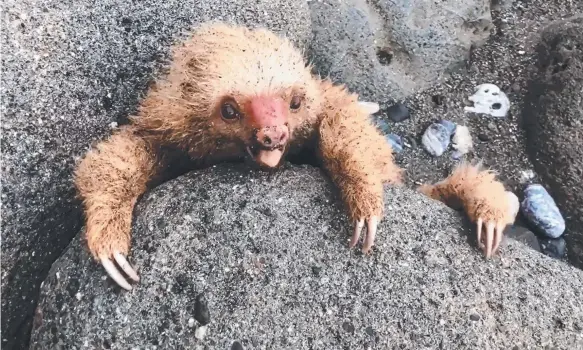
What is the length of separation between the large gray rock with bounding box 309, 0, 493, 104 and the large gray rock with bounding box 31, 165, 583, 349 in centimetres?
130

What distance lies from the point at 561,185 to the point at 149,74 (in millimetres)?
1947

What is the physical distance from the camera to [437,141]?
3.73m

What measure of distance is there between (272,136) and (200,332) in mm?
612

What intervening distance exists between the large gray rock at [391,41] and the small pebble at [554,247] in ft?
3.26

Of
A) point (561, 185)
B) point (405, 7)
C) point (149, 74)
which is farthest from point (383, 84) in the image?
point (149, 74)

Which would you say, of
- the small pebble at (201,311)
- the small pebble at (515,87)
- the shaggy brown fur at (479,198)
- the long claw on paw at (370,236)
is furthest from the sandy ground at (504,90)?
the small pebble at (201,311)

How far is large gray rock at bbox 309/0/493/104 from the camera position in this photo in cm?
368

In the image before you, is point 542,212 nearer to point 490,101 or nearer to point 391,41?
point 490,101

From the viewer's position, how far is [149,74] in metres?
2.88

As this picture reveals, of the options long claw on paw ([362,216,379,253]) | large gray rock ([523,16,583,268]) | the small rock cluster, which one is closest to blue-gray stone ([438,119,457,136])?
the small rock cluster

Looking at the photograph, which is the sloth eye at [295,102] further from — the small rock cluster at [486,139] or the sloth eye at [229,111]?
the small rock cluster at [486,139]

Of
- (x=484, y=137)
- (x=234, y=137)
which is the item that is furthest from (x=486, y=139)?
(x=234, y=137)

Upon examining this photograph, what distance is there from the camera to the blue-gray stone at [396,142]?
3.71 meters

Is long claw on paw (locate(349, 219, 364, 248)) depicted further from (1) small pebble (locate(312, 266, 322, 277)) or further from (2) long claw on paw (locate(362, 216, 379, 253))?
(1) small pebble (locate(312, 266, 322, 277))
